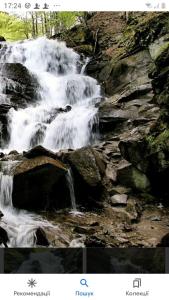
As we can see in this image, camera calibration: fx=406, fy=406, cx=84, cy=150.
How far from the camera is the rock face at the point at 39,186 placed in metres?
3.48

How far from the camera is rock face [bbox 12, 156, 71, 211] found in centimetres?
348

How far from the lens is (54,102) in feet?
15.3

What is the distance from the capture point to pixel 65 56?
5375mm

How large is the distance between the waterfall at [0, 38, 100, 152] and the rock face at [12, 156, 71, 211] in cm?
28

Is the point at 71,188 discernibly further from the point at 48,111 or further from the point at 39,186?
the point at 48,111

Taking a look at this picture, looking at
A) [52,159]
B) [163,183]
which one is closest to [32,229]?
[52,159]

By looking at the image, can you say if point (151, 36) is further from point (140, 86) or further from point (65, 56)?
point (65, 56)

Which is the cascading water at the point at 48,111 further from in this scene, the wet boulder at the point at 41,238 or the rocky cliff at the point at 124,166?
the rocky cliff at the point at 124,166
